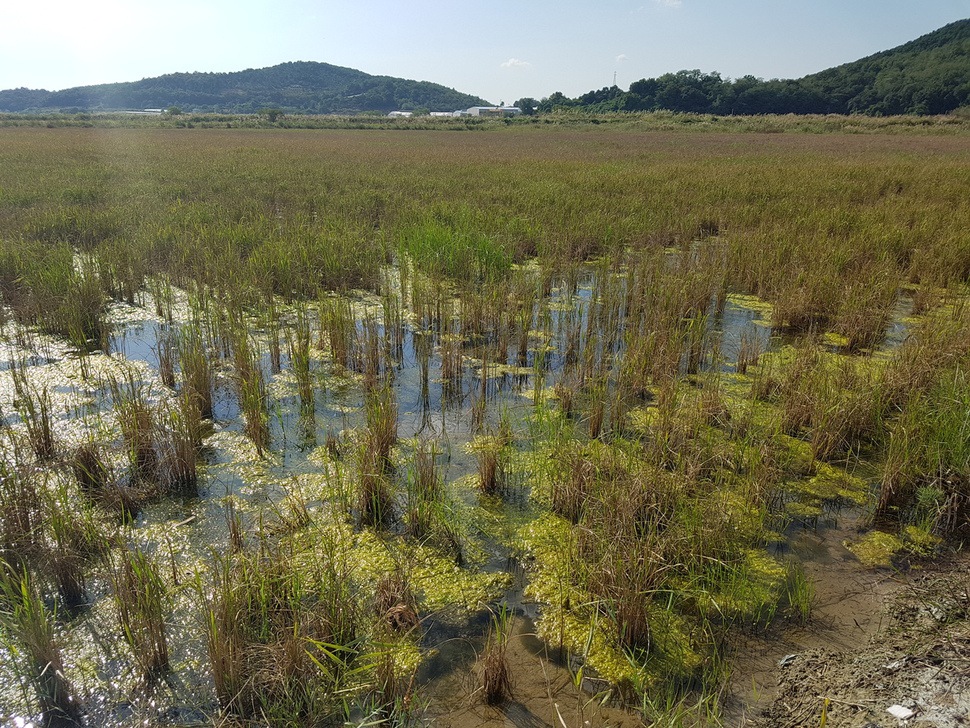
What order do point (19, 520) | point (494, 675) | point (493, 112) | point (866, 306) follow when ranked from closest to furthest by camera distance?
point (494, 675) → point (19, 520) → point (866, 306) → point (493, 112)

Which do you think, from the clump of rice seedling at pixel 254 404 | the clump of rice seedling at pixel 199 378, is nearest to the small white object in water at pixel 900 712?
the clump of rice seedling at pixel 254 404

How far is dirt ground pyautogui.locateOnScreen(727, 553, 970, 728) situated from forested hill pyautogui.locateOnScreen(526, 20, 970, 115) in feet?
232

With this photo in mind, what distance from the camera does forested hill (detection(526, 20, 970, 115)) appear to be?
2312 inches

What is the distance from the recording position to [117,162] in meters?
16.3

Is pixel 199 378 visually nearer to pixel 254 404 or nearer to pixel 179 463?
pixel 254 404

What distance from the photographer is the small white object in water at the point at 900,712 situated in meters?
2.01

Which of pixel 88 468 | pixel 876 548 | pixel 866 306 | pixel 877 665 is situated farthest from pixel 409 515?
pixel 866 306

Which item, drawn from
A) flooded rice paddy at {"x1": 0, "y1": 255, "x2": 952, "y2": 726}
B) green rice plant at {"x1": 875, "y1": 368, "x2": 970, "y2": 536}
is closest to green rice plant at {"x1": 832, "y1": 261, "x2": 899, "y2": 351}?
flooded rice paddy at {"x1": 0, "y1": 255, "x2": 952, "y2": 726}

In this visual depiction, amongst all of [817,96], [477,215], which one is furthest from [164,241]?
[817,96]

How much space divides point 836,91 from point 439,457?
88.3 metres

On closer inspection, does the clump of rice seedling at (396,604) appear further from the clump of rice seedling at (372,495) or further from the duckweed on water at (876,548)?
the duckweed on water at (876,548)

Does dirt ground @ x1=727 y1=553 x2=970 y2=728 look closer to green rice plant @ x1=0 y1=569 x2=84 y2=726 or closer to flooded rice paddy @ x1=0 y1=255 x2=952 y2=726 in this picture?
flooded rice paddy @ x1=0 y1=255 x2=952 y2=726

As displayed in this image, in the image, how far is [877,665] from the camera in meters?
2.28

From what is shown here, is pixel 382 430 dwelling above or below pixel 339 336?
below
